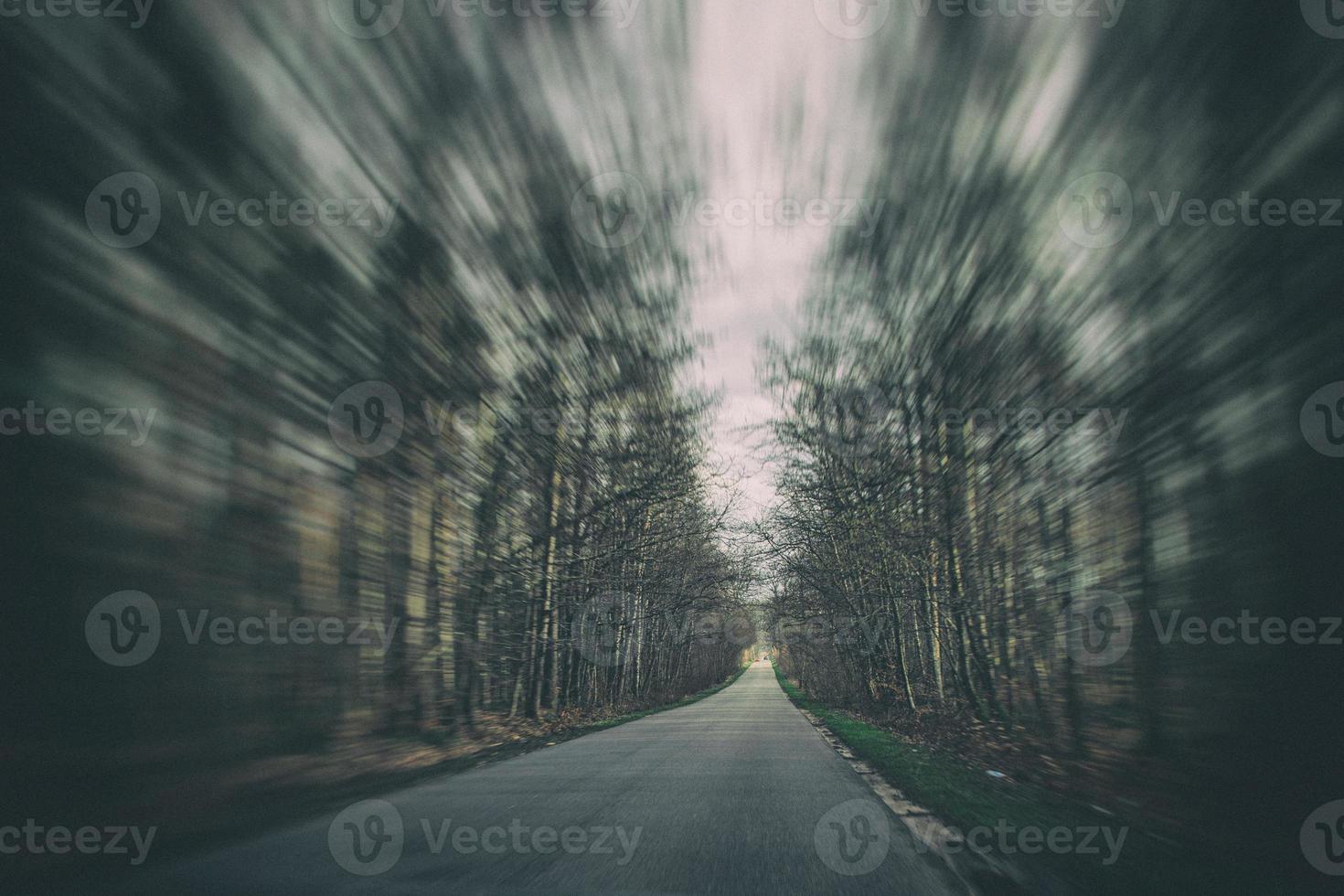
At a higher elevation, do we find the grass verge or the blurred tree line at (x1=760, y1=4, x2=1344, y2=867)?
the blurred tree line at (x1=760, y1=4, x2=1344, y2=867)

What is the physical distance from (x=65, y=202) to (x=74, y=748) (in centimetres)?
393

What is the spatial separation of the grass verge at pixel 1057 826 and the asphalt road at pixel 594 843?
62cm

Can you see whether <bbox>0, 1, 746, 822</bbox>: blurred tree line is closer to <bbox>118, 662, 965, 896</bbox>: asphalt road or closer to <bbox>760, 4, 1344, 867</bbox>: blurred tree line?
<bbox>118, 662, 965, 896</bbox>: asphalt road

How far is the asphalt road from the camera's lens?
3.98m

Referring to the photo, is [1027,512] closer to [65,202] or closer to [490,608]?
[490,608]

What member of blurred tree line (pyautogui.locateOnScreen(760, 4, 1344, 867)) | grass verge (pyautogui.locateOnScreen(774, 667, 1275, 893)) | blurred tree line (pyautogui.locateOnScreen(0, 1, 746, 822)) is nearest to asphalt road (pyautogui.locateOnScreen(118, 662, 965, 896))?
grass verge (pyautogui.locateOnScreen(774, 667, 1275, 893))

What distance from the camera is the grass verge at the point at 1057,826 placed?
4.05m

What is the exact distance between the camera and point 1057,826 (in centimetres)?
549

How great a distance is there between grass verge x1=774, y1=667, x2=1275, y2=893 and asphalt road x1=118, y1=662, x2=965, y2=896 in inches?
24.4

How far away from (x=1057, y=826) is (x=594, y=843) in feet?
11.5

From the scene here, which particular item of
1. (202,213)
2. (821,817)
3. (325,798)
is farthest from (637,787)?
(202,213)

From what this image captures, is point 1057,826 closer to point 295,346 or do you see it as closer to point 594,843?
point 594,843

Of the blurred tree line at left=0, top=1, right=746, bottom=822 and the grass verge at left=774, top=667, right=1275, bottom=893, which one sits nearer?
the grass verge at left=774, top=667, right=1275, bottom=893

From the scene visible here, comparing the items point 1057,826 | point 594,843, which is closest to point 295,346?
point 594,843
